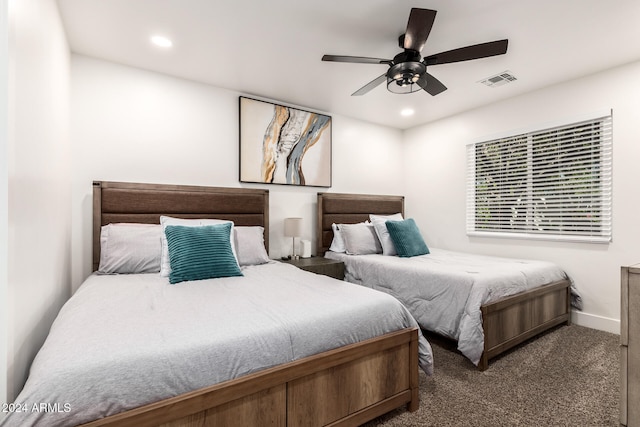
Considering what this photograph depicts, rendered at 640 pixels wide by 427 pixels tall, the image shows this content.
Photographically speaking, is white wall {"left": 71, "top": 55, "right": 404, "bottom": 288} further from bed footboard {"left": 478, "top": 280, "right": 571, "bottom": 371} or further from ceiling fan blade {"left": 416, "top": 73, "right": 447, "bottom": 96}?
bed footboard {"left": 478, "top": 280, "right": 571, "bottom": 371}

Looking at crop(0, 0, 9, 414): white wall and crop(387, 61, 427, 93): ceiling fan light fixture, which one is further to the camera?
crop(387, 61, 427, 93): ceiling fan light fixture

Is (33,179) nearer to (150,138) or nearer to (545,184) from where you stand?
(150,138)

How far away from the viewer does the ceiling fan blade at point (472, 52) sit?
203 centimetres

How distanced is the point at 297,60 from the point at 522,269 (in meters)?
2.76

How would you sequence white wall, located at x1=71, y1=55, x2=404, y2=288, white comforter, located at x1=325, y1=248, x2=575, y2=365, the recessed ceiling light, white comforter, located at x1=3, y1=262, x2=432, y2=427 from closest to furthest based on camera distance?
white comforter, located at x1=3, y1=262, x2=432, y2=427 < white comforter, located at x1=325, y1=248, x2=575, y2=365 < the recessed ceiling light < white wall, located at x1=71, y1=55, x2=404, y2=288

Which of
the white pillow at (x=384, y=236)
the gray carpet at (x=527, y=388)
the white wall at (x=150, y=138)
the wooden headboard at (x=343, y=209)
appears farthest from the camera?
the wooden headboard at (x=343, y=209)

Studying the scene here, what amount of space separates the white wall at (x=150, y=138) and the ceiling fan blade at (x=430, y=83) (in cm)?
189

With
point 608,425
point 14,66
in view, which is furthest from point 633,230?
point 14,66

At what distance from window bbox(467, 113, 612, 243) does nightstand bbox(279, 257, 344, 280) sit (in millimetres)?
1894

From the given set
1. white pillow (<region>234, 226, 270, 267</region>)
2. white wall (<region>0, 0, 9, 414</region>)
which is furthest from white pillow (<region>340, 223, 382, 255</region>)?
white wall (<region>0, 0, 9, 414</region>)

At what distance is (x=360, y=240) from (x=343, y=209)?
58cm

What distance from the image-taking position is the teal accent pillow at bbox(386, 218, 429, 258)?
3439 millimetres

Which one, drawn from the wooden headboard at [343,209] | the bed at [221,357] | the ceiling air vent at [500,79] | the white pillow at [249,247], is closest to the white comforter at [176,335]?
the bed at [221,357]

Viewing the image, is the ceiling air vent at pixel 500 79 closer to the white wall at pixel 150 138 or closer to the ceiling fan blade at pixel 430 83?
the ceiling fan blade at pixel 430 83
